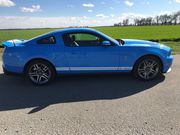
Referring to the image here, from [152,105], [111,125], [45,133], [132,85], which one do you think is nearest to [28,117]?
[45,133]

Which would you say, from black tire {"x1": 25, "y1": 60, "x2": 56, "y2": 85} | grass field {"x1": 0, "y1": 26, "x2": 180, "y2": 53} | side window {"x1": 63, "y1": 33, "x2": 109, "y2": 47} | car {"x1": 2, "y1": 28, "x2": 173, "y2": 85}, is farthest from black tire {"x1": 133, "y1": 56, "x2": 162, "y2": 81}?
grass field {"x1": 0, "y1": 26, "x2": 180, "y2": 53}

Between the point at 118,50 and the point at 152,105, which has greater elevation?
the point at 118,50

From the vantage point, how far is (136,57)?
509 cm

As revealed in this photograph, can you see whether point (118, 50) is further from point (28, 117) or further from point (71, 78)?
point (28, 117)

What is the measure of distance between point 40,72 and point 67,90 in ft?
3.04

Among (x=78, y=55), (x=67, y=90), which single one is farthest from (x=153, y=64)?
(x=67, y=90)

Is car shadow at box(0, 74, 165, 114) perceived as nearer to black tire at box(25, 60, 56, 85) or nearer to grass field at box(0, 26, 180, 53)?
black tire at box(25, 60, 56, 85)

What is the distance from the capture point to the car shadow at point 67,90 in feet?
13.4

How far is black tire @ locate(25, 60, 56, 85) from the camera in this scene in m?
5.00

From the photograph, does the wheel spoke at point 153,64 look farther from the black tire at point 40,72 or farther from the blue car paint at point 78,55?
the black tire at point 40,72

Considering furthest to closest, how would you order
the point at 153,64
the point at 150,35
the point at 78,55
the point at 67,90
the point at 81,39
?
1. the point at 150,35
2. the point at 81,39
3. the point at 153,64
4. the point at 78,55
5. the point at 67,90

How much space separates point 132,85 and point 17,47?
3.07 meters

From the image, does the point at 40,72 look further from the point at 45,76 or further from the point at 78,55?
the point at 78,55

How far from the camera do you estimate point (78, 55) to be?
4996 millimetres
